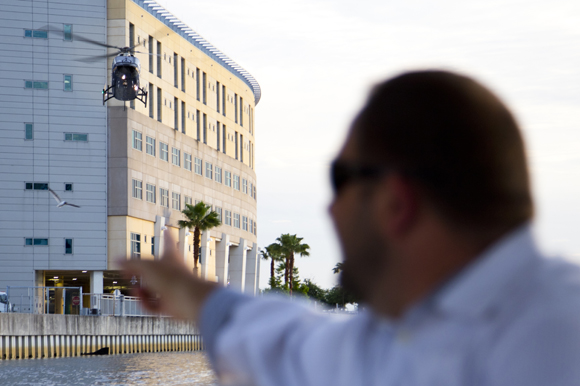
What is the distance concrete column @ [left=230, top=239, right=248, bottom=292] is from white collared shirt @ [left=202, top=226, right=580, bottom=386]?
7930 cm

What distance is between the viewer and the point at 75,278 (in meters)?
63.4

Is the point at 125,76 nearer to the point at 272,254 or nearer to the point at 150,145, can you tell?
the point at 150,145

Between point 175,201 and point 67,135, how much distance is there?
1199 cm

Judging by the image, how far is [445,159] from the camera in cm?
96

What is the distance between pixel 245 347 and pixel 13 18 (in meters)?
60.1

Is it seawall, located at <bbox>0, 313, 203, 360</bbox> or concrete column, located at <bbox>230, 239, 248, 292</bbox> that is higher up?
concrete column, located at <bbox>230, 239, 248, 292</bbox>

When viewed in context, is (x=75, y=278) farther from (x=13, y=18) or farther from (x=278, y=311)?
(x=278, y=311)

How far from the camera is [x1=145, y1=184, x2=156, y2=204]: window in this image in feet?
205

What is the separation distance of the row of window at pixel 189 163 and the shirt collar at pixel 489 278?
60.6 meters

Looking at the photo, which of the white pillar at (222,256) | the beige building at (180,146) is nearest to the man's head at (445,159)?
the beige building at (180,146)

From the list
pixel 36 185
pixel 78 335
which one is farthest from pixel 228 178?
pixel 78 335

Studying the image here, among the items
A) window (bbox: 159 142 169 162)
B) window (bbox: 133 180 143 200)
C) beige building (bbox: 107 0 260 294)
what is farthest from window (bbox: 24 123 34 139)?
window (bbox: 159 142 169 162)

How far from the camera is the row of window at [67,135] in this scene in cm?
5684

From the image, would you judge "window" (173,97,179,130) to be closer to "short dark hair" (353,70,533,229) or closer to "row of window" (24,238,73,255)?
"row of window" (24,238,73,255)
